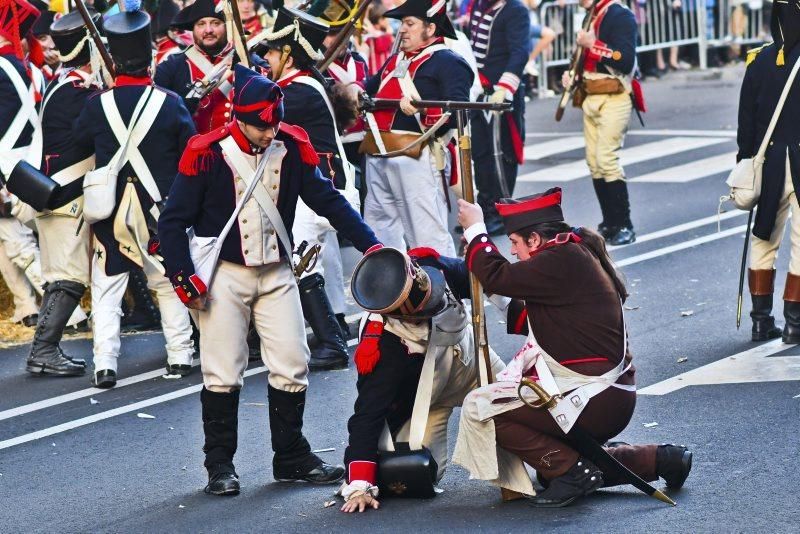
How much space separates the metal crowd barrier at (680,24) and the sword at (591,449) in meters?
15.1

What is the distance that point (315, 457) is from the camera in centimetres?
705

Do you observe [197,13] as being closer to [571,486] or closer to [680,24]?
[571,486]

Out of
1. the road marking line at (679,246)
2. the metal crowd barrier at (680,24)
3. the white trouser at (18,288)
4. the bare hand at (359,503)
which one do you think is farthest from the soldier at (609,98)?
the metal crowd barrier at (680,24)

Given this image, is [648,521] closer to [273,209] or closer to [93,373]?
[273,209]

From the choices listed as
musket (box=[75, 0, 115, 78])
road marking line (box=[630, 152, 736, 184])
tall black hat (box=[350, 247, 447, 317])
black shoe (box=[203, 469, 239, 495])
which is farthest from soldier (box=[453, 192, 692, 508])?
road marking line (box=[630, 152, 736, 184])

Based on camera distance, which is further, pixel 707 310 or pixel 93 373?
pixel 707 310

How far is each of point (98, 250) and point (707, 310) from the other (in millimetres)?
3866

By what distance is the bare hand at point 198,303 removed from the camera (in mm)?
6797

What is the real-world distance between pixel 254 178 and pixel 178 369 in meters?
2.63

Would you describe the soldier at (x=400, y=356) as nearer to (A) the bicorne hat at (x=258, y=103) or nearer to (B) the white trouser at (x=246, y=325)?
(B) the white trouser at (x=246, y=325)

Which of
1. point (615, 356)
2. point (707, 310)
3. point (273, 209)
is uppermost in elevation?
point (273, 209)

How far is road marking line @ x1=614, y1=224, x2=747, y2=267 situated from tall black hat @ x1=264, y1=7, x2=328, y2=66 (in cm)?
346

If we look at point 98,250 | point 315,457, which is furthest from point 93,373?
point 315,457

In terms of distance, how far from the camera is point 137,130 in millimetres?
8797
